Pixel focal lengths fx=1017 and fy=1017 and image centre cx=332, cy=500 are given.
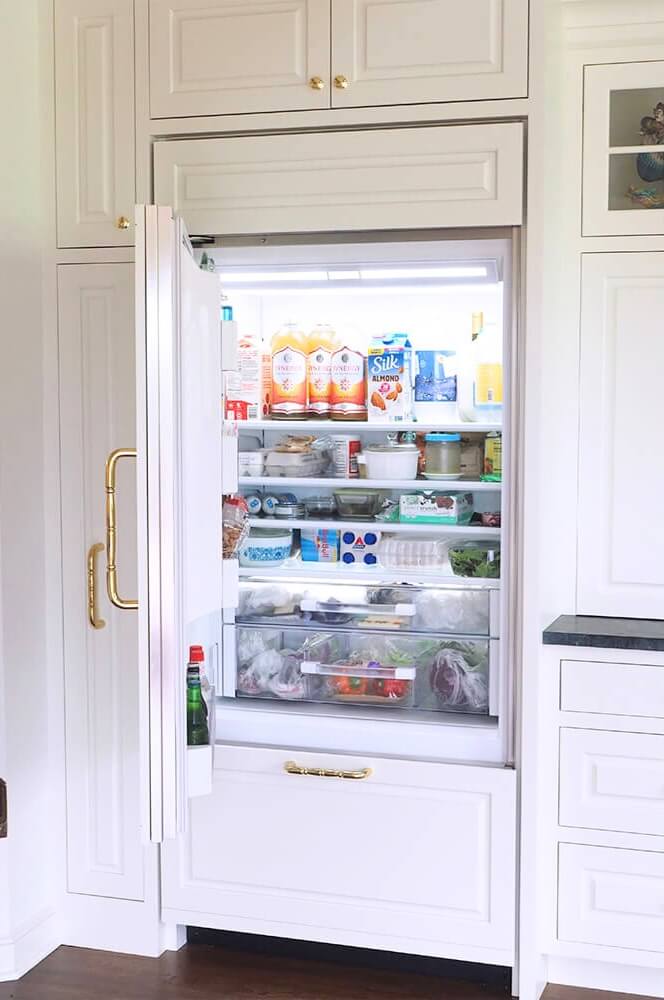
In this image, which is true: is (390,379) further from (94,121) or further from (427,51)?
(94,121)

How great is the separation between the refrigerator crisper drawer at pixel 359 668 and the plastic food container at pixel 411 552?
182 mm

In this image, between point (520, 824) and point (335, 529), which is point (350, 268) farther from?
point (520, 824)

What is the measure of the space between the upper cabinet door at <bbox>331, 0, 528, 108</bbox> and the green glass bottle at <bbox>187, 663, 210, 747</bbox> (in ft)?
4.36

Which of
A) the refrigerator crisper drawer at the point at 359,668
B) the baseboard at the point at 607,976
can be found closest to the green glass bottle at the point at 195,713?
the refrigerator crisper drawer at the point at 359,668

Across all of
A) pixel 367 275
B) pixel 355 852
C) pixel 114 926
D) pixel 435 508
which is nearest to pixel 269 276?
pixel 367 275

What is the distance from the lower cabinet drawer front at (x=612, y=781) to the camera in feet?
7.75

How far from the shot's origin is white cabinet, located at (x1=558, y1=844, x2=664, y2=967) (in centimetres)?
237

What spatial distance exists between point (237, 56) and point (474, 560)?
1.33 metres

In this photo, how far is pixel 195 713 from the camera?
7.27 ft

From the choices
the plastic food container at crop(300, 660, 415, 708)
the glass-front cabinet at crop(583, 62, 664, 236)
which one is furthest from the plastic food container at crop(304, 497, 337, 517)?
the glass-front cabinet at crop(583, 62, 664, 236)

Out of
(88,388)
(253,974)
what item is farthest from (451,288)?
(253,974)

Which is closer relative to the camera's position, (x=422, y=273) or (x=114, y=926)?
(x=422, y=273)

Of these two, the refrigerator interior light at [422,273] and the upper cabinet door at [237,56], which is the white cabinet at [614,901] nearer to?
the refrigerator interior light at [422,273]

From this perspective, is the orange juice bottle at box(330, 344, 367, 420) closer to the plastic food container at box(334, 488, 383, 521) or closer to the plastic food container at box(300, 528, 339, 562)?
the plastic food container at box(334, 488, 383, 521)
